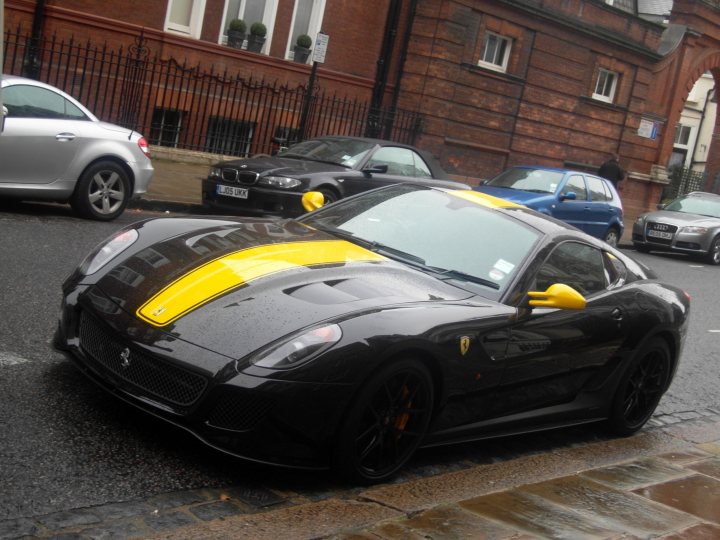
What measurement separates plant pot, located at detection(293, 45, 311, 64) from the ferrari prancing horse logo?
64.5 feet

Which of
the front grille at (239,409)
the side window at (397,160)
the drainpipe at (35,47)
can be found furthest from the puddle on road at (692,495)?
the drainpipe at (35,47)

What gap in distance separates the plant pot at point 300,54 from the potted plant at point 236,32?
153 cm

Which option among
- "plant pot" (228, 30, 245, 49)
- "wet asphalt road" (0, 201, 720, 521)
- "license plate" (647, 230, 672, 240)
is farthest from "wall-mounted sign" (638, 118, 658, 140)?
"wet asphalt road" (0, 201, 720, 521)

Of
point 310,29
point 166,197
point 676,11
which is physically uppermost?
point 676,11

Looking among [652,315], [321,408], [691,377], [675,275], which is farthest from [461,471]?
[675,275]

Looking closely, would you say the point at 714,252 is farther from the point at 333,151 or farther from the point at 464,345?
the point at 464,345

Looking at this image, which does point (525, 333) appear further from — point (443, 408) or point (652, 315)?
point (652, 315)

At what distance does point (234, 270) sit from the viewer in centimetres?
506

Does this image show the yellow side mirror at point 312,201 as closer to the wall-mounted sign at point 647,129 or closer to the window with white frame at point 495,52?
the window with white frame at point 495,52

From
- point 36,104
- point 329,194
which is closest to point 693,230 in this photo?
point 329,194

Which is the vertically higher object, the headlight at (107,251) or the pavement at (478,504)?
the headlight at (107,251)

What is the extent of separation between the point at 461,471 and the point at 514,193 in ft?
41.3

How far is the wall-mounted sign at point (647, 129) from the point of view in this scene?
3344 centimetres

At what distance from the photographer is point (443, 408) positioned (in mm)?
5105
